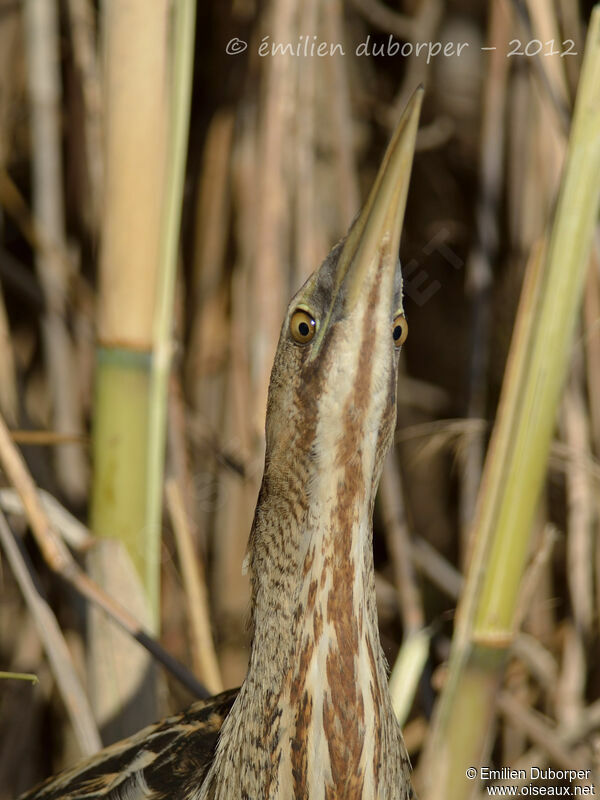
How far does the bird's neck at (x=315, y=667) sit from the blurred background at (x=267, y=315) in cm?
22

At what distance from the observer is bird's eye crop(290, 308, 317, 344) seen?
551mm

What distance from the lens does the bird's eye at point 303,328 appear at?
21.7 inches

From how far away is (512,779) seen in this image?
114 cm

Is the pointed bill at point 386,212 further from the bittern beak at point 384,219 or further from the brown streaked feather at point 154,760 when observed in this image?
the brown streaked feather at point 154,760

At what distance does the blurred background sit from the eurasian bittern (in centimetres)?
22

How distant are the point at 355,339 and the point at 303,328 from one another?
0.04m

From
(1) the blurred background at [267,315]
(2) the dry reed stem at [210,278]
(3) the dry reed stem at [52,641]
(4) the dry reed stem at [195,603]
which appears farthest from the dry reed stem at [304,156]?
(3) the dry reed stem at [52,641]

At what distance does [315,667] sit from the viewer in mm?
587

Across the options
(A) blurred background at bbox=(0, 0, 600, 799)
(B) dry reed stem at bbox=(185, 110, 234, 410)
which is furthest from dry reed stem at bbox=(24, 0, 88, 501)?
(B) dry reed stem at bbox=(185, 110, 234, 410)

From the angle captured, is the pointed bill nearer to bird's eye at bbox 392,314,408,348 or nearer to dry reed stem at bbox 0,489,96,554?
bird's eye at bbox 392,314,408,348

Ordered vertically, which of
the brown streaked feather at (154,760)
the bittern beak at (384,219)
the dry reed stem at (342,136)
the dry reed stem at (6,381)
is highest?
the dry reed stem at (342,136)

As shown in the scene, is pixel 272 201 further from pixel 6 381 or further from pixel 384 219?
pixel 384 219

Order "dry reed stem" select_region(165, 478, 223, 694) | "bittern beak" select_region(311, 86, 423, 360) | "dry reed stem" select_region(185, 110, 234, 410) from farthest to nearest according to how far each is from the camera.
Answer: "dry reed stem" select_region(185, 110, 234, 410)
"dry reed stem" select_region(165, 478, 223, 694)
"bittern beak" select_region(311, 86, 423, 360)

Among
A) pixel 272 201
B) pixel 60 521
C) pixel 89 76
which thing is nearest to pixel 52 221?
pixel 89 76
